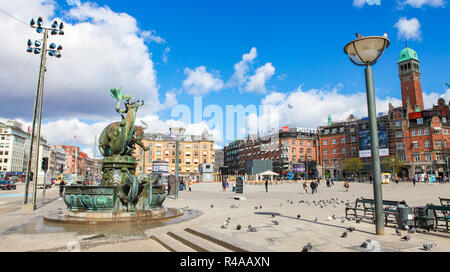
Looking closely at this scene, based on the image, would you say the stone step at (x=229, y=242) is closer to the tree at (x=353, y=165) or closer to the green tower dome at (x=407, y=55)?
the tree at (x=353, y=165)

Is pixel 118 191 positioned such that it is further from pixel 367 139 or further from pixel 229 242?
pixel 367 139

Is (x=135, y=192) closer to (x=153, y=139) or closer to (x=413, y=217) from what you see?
(x=413, y=217)

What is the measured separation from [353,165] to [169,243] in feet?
242

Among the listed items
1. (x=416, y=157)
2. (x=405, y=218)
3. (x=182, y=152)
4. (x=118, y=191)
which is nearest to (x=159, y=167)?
(x=182, y=152)

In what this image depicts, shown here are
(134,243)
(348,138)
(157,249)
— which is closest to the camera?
(157,249)

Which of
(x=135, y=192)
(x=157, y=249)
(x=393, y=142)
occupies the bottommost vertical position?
(x=157, y=249)

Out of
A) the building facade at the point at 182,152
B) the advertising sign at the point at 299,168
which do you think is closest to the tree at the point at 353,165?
the advertising sign at the point at 299,168

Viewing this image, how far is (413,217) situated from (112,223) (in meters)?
9.49

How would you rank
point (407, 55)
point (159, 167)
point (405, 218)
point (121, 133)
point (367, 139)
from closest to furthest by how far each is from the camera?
point (405, 218) → point (121, 133) → point (159, 167) → point (367, 139) → point (407, 55)

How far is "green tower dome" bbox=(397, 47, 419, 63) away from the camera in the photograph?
97875mm

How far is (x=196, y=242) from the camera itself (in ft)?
22.0

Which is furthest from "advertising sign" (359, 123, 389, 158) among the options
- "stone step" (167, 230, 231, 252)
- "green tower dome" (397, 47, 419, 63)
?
"stone step" (167, 230, 231, 252)

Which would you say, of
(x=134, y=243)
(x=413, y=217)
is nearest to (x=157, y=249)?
(x=134, y=243)
